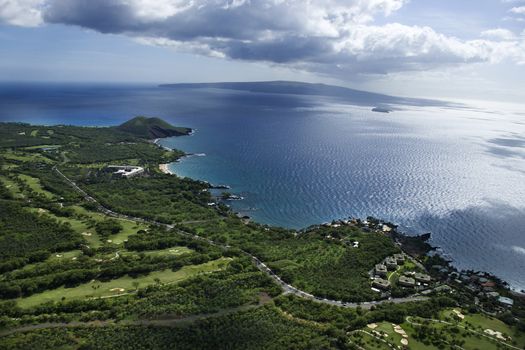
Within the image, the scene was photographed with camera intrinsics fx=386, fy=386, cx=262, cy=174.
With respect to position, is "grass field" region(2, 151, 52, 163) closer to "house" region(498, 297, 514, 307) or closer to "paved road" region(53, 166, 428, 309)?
"paved road" region(53, 166, 428, 309)

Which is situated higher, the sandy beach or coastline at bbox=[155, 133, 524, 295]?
the sandy beach

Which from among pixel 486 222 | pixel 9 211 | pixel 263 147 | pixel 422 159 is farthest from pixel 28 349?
pixel 422 159

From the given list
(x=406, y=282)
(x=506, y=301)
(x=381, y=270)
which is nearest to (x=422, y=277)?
(x=406, y=282)

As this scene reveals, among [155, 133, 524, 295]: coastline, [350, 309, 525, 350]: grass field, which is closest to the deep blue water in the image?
[155, 133, 524, 295]: coastline

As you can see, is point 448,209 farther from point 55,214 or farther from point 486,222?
point 55,214

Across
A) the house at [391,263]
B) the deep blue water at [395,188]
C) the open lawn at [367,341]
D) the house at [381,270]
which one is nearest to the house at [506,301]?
the deep blue water at [395,188]

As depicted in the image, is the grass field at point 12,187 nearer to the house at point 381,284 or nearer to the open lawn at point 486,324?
the house at point 381,284
